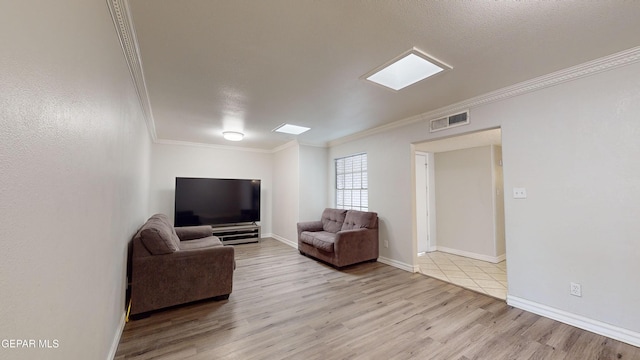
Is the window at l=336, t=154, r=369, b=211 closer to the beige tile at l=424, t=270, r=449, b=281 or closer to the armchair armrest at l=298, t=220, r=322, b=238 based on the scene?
the armchair armrest at l=298, t=220, r=322, b=238

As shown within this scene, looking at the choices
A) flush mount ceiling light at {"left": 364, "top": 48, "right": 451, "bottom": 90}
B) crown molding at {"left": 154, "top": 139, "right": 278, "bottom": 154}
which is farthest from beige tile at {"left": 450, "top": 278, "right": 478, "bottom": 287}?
crown molding at {"left": 154, "top": 139, "right": 278, "bottom": 154}

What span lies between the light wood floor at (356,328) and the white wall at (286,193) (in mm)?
2497

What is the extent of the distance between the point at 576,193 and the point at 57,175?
3855 millimetres

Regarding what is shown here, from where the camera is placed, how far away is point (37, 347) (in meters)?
0.80

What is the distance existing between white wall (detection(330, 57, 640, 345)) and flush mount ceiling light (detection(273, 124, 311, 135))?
2782 millimetres

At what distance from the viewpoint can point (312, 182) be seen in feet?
18.8

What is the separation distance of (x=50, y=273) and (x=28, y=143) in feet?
1.63

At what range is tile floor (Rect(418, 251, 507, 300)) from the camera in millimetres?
3240

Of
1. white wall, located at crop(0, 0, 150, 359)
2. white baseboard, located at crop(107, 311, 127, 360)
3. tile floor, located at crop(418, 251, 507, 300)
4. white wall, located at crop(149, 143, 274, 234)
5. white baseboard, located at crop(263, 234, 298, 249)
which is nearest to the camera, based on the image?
white wall, located at crop(0, 0, 150, 359)

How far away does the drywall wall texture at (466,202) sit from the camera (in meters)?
4.57

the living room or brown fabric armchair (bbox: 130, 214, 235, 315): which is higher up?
the living room

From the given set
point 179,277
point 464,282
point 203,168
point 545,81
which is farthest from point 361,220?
point 203,168

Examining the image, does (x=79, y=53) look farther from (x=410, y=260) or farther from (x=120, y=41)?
(x=410, y=260)

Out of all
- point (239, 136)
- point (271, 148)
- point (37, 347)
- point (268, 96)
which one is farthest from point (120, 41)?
point (271, 148)
